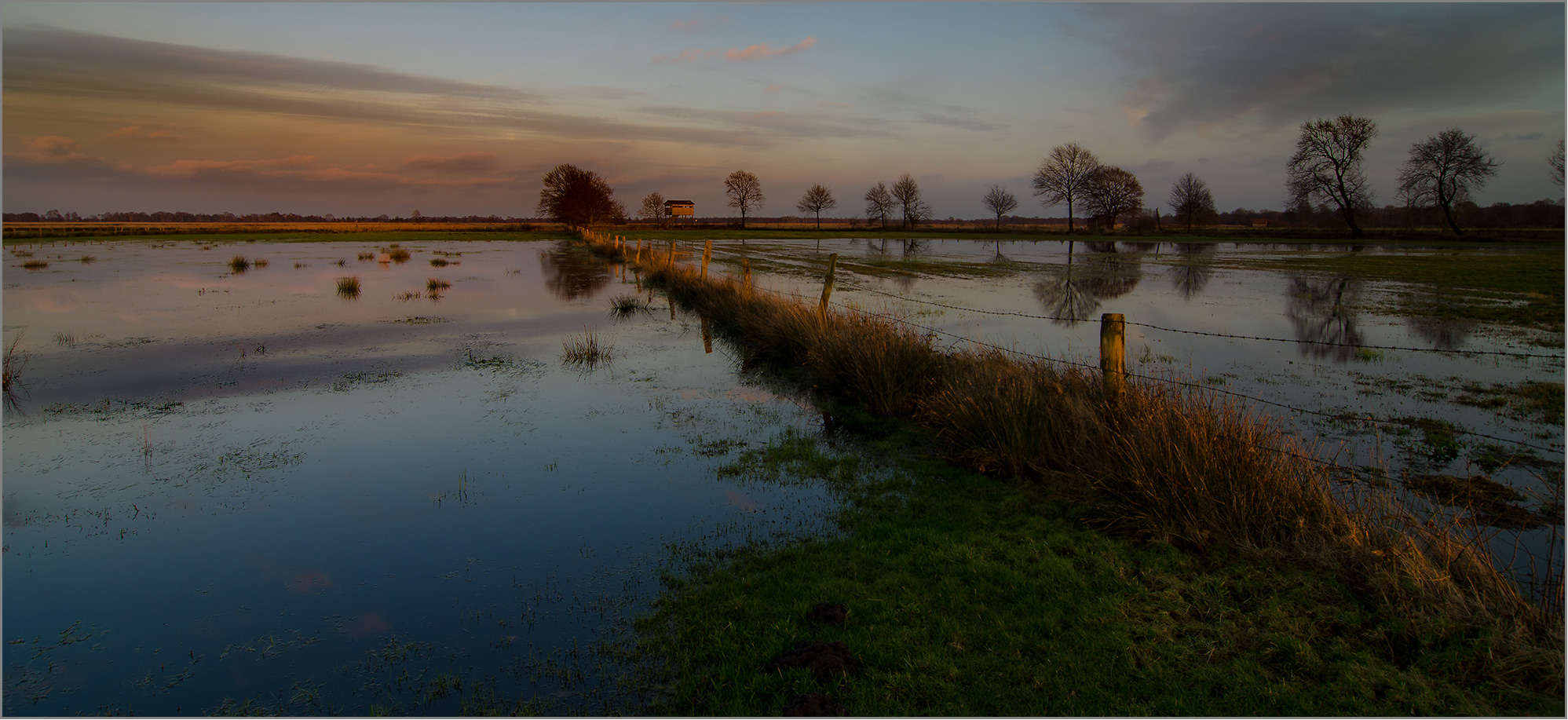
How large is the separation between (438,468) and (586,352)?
20.3 feet

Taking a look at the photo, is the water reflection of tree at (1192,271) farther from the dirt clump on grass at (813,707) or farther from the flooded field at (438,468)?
the dirt clump on grass at (813,707)

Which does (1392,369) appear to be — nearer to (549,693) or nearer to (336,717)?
(549,693)

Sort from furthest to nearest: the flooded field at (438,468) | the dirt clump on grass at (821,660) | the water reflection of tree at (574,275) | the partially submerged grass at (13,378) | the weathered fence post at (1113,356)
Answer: the water reflection of tree at (574,275) < the partially submerged grass at (13,378) < the weathered fence post at (1113,356) < the flooded field at (438,468) < the dirt clump on grass at (821,660)

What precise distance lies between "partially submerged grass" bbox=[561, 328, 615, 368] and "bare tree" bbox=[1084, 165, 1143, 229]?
81339 mm

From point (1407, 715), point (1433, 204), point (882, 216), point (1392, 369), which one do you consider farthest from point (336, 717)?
point (882, 216)

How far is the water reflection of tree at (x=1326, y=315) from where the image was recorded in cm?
1324

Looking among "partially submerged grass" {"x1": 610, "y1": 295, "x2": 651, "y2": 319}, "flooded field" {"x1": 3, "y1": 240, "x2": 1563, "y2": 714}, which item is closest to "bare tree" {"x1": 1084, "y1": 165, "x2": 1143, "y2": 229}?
"flooded field" {"x1": 3, "y1": 240, "x2": 1563, "y2": 714}

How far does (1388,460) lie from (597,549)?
7.14m

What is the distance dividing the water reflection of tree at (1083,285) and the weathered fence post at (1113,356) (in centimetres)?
1020

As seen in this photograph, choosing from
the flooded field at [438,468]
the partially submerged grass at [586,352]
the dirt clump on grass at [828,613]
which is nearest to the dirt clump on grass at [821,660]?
the dirt clump on grass at [828,613]

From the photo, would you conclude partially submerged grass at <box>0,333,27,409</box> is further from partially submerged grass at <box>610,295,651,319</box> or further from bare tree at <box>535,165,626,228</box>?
bare tree at <box>535,165,626,228</box>

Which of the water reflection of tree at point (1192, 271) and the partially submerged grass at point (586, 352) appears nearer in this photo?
the partially submerged grass at point (586, 352)

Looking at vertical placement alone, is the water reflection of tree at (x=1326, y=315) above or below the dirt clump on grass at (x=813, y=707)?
above

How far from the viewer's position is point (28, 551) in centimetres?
551
